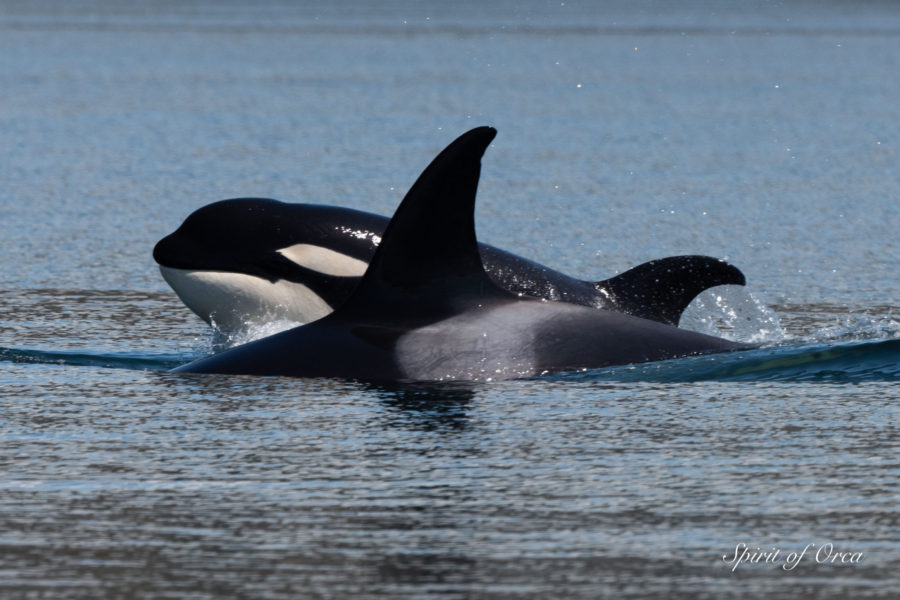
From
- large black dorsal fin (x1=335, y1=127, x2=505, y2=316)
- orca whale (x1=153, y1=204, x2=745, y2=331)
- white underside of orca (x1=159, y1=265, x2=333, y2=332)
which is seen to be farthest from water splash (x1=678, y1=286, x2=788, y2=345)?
large black dorsal fin (x1=335, y1=127, x2=505, y2=316)

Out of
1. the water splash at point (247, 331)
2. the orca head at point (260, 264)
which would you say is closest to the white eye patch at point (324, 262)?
the orca head at point (260, 264)

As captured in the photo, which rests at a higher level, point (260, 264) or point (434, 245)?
point (434, 245)

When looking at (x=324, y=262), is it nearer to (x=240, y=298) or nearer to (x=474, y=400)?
(x=240, y=298)

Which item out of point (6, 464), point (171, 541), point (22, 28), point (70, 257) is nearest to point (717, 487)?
point (171, 541)

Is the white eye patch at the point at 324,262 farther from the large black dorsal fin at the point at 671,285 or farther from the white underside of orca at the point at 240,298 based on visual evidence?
the large black dorsal fin at the point at 671,285

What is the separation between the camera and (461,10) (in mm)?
92688

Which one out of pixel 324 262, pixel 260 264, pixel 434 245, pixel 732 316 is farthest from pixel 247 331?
pixel 732 316

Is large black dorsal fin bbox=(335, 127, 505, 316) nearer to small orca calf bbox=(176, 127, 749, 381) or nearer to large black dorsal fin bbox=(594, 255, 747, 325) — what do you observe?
small orca calf bbox=(176, 127, 749, 381)

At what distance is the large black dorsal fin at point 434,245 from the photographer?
27.0 ft

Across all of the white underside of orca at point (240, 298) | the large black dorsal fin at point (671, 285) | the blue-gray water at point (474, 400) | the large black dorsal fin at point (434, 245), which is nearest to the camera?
the blue-gray water at point (474, 400)

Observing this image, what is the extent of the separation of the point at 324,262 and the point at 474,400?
97.8 inches

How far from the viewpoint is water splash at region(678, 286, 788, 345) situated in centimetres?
1025

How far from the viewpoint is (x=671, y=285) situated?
1001 cm

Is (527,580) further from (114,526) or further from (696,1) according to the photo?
(696,1)
